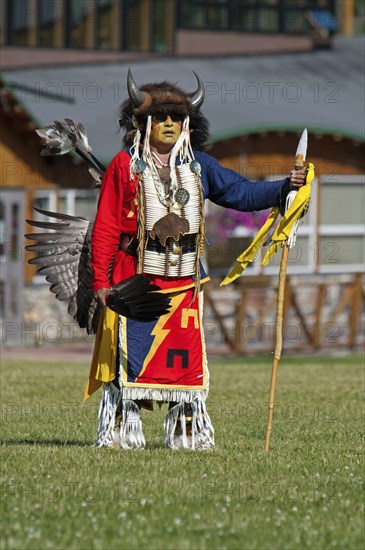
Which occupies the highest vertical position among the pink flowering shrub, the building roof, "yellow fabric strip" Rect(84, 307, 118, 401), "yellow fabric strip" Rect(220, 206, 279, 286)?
the building roof

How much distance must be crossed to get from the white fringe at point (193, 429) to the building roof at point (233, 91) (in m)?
13.2

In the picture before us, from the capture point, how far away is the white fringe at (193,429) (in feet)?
26.3

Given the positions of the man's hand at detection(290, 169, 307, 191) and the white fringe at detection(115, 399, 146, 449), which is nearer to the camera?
the man's hand at detection(290, 169, 307, 191)

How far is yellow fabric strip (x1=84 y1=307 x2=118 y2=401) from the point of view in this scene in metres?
7.93

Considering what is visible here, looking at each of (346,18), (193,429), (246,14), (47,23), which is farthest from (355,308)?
(346,18)

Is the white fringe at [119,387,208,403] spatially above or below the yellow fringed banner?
below

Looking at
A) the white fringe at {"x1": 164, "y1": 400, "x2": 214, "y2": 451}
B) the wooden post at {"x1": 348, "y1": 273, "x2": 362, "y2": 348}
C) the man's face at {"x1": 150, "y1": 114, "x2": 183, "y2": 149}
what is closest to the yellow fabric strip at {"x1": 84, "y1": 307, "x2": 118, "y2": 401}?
the white fringe at {"x1": 164, "y1": 400, "x2": 214, "y2": 451}

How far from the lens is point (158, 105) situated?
7914 millimetres

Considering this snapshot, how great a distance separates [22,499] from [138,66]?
21544mm

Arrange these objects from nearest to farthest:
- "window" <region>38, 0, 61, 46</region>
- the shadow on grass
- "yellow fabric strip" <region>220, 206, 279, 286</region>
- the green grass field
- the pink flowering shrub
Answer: the green grass field → "yellow fabric strip" <region>220, 206, 279, 286</region> → the shadow on grass → the pink flowering shrub → "window" <region>38, 0, 61, 46</region>

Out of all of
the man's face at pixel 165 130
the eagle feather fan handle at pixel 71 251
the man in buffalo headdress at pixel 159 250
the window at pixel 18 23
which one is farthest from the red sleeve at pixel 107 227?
the window at pixel 18 23

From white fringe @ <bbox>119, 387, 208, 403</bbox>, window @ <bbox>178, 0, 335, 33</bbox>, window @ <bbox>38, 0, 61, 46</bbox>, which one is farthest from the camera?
window @ <bbox>178, 0, 335, 33</bbox>

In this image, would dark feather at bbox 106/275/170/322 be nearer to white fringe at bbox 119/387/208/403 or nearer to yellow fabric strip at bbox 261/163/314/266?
white fringe at bbox 119/387/208/403

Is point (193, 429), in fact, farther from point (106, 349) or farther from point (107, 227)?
point (107, 227)
